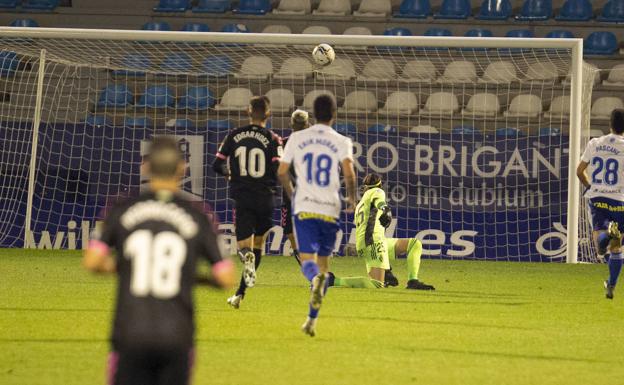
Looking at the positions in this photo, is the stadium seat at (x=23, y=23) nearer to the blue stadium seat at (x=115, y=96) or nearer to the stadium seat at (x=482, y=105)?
the blue stadium seat at (x=115, y=96)

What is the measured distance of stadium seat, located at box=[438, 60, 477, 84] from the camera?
2223 cm

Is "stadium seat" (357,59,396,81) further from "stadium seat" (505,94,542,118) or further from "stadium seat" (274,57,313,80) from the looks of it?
"stadium seat" (505,94,542,118)

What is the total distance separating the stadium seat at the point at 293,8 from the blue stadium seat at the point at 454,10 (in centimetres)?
260

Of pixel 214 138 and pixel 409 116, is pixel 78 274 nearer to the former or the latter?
pixel 214 138

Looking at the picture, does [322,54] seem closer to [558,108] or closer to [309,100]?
[309,100]

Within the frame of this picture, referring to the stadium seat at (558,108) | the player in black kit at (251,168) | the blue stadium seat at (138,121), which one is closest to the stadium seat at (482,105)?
the stadium seat at (558,108)

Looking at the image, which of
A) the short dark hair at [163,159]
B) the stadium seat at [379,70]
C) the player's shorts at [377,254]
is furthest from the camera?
the stadium seat at [379,70]

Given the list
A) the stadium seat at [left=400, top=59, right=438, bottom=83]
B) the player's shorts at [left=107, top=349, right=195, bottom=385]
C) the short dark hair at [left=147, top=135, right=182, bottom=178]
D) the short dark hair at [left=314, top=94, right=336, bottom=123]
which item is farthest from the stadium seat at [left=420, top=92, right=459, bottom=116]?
the player's shorts at [left=107, top=349, right=195, bottom=385]

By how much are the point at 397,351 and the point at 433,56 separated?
14.3 metres

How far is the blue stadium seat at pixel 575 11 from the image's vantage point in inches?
958

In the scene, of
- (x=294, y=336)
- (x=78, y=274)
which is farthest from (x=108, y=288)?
(x=294, y=336)

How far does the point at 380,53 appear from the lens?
22.0 meters

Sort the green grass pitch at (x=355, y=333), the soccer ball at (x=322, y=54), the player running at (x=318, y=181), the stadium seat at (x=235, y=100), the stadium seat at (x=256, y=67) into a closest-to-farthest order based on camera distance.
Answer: the green grass pitch at (x=355, y=333) → the player running at (x=318, y=181) → the soccer ball at (x=322, y=54) → the stadium seat at (x=235, y=100) → the stadium seat at (x=256, y=67)

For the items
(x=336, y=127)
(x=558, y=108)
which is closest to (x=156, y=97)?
(x=336, y=127)
